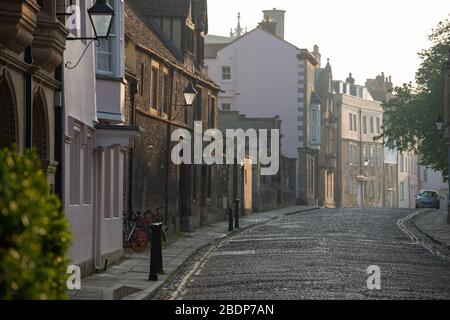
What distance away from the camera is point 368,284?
19734 millimetres

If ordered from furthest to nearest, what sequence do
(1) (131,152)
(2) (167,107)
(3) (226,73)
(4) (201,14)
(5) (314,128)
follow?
(5) (314,128), (3) (226,73), (4) (201,14), (2) (167,107), (1) (131,152)

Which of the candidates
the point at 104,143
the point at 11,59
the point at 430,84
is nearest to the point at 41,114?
the point at 11,59

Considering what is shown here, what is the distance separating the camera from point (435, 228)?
4284 centimetres

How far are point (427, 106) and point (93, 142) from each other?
3384 cm

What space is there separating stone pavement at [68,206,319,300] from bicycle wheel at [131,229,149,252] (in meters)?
0.25

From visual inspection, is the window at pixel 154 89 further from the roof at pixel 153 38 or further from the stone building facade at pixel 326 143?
the stone building facade at pixel 326 143

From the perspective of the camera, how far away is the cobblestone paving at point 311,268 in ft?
61.1

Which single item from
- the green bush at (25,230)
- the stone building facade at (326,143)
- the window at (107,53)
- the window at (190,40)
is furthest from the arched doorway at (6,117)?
the stone building facade at (326,143)

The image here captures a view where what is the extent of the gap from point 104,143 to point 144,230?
582 cm

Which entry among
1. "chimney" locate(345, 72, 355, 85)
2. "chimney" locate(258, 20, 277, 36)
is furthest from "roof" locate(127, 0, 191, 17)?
"chimney" locate(345, 72, 355, 85)

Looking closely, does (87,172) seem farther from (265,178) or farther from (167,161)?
(265,178)

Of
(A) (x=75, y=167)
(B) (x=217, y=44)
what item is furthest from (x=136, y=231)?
(B) (x=217, y=44)

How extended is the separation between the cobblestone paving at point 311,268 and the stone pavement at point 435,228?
3.37 feet

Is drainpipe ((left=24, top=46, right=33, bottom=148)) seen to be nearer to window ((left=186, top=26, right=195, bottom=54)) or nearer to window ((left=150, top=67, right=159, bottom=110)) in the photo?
window ((left=150, top=67, right=159, bottom=110))
